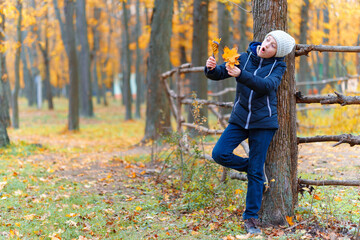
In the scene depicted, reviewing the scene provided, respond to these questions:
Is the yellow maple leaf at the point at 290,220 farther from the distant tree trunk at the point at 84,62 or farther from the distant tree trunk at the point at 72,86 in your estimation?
the distant tree trunk at the point at 84,62

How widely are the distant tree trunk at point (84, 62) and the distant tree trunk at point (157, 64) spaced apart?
10289 millimetres

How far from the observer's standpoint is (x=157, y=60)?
379 inches

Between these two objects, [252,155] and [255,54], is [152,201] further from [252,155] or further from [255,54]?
A: [255,54]

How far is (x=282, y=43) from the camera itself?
3.18 m

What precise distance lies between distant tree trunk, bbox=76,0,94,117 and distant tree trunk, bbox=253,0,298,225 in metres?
16.7

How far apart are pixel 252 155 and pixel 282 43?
1062 mm

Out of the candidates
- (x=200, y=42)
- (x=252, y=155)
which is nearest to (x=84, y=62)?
→ (x=200, y=42)

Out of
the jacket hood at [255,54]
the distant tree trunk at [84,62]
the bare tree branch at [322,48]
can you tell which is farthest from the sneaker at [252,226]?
the distant tree trunk at [84,62]

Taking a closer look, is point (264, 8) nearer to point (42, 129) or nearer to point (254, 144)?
point (254, 144)

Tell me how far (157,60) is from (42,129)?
7402 mm

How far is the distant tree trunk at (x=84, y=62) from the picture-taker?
744 inches

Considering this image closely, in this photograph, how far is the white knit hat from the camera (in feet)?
10.4

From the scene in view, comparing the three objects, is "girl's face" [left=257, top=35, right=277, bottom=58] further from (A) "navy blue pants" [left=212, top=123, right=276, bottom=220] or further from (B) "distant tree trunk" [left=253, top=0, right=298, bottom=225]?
(A) "navy blue pants" [left=212, top=123, right=276, bottom=220]

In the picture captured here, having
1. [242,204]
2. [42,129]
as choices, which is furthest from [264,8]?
[42,129]
